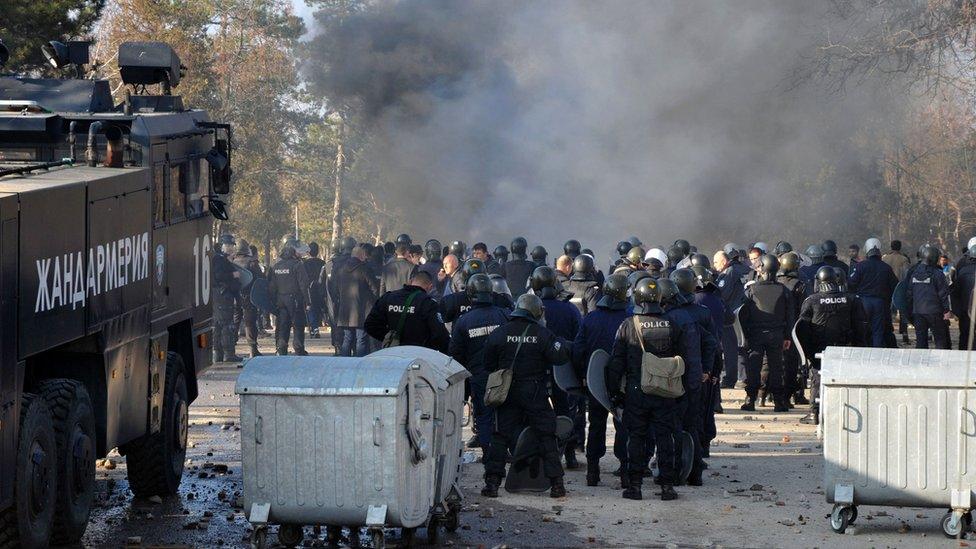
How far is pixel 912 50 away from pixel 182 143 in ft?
45.2

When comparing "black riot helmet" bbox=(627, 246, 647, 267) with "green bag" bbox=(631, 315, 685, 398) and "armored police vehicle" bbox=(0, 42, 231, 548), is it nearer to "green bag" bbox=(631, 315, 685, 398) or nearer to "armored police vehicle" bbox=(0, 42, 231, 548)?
"green bag" bbox=(631, 315, 685, 398)

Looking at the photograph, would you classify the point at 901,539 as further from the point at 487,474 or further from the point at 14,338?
the point at 14,338

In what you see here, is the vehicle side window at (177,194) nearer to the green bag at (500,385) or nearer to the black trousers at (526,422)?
the green bag at (500,385)

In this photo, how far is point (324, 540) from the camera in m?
8.79

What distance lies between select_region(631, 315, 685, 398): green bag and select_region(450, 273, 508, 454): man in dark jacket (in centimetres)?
138

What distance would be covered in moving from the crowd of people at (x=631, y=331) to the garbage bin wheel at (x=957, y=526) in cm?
211

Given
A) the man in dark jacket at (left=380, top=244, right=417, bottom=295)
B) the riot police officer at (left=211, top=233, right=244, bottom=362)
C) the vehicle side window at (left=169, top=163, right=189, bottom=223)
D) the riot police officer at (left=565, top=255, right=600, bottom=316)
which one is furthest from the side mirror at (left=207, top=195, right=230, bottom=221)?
the riot police officer at (left=211, top=233, right=244, bottom=362)

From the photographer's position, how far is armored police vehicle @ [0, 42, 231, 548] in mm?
7305

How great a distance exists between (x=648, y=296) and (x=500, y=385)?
1.24 meters

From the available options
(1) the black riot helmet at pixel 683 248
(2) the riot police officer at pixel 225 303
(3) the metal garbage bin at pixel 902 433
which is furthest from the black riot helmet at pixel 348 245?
(3) the metal garbage bin at pixel 902 433

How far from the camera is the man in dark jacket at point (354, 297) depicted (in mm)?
18875

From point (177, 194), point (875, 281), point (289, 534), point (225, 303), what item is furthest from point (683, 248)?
point (289, 534)

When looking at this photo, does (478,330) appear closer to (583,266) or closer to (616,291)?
(616,291)

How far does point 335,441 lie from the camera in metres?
7.73
